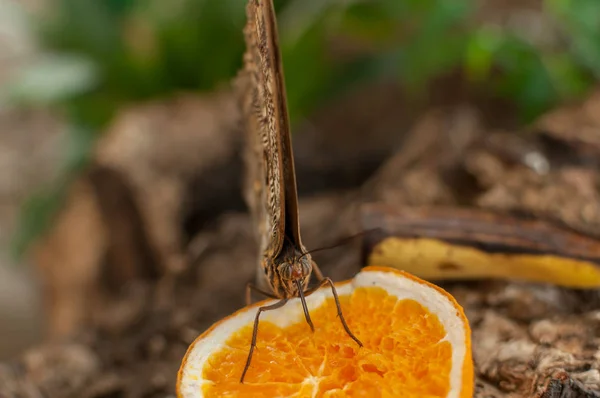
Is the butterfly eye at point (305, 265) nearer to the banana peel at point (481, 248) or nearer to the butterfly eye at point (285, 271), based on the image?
the butterfly eye at point (285, 271)

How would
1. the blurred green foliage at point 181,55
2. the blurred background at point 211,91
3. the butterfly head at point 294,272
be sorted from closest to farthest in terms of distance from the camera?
the butterfly head at point 294,272, the blurred background at point 211,91, the blurred green foliage at point 181,55

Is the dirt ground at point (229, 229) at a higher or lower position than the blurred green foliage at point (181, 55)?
lower

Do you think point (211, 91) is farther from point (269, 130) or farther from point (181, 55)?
point (269, 130)

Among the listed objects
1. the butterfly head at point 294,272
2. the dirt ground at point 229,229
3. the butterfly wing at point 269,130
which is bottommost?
the dirt ground at point 229,229

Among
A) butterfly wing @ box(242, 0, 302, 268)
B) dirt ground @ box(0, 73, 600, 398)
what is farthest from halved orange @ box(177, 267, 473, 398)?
dirt ground @ box(0, 73, 600, 398)

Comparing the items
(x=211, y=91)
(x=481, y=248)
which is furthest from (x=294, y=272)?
(x=211, y=91)

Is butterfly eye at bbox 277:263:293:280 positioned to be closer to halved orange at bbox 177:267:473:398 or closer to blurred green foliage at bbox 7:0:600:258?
halved orange at bbox 177:267:473:398

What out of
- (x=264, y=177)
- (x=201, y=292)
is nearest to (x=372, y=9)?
(x=201, y=292)

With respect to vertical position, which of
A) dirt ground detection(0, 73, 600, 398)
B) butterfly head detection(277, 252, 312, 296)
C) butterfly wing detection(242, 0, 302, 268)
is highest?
butterfly wing detection(242, 0, 302, 268)

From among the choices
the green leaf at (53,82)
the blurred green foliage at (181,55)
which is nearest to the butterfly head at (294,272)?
the blurred green foliage at (181,55)
